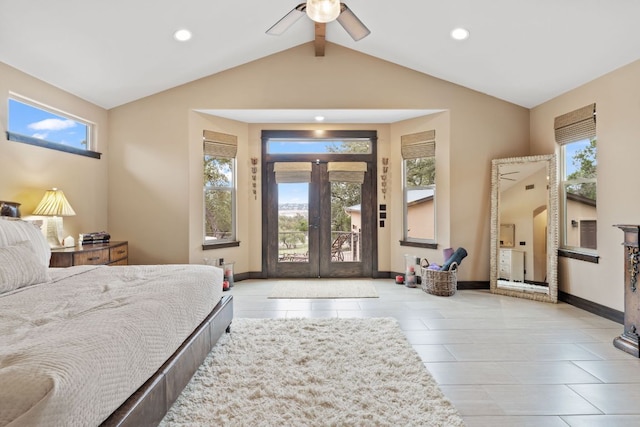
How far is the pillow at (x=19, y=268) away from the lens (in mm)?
2135

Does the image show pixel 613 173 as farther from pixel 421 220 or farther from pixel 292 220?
pixel 292 220

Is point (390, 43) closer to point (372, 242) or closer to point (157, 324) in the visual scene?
point (372, 242)

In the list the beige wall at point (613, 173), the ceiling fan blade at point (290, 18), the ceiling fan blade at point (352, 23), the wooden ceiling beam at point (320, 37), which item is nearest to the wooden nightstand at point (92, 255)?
the ceiling fan blade at point (290, 18)

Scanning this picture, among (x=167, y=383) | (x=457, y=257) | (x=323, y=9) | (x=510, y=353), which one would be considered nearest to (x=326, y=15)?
(x=323, y=9)

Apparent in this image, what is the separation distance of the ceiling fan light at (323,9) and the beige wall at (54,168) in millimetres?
3269

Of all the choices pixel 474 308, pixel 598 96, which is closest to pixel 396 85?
pixel 598 96

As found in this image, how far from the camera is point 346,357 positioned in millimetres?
A: 2615

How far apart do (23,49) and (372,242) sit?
499cm

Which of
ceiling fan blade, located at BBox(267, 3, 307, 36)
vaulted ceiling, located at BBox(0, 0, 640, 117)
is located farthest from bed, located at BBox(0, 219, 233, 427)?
ceiling fan blade, located at BBox(267, 3, 307, 36)

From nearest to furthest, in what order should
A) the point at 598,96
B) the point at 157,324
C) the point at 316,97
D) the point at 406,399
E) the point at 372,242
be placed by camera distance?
the point at 157,324, the point at 406,399, the point at 598,96, the point at 316,97, the point at 372,242

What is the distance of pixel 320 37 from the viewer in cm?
452

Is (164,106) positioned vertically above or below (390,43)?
below

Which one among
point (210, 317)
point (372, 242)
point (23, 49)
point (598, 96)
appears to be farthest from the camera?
point (372, 242)

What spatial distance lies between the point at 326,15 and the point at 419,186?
11.1ft
